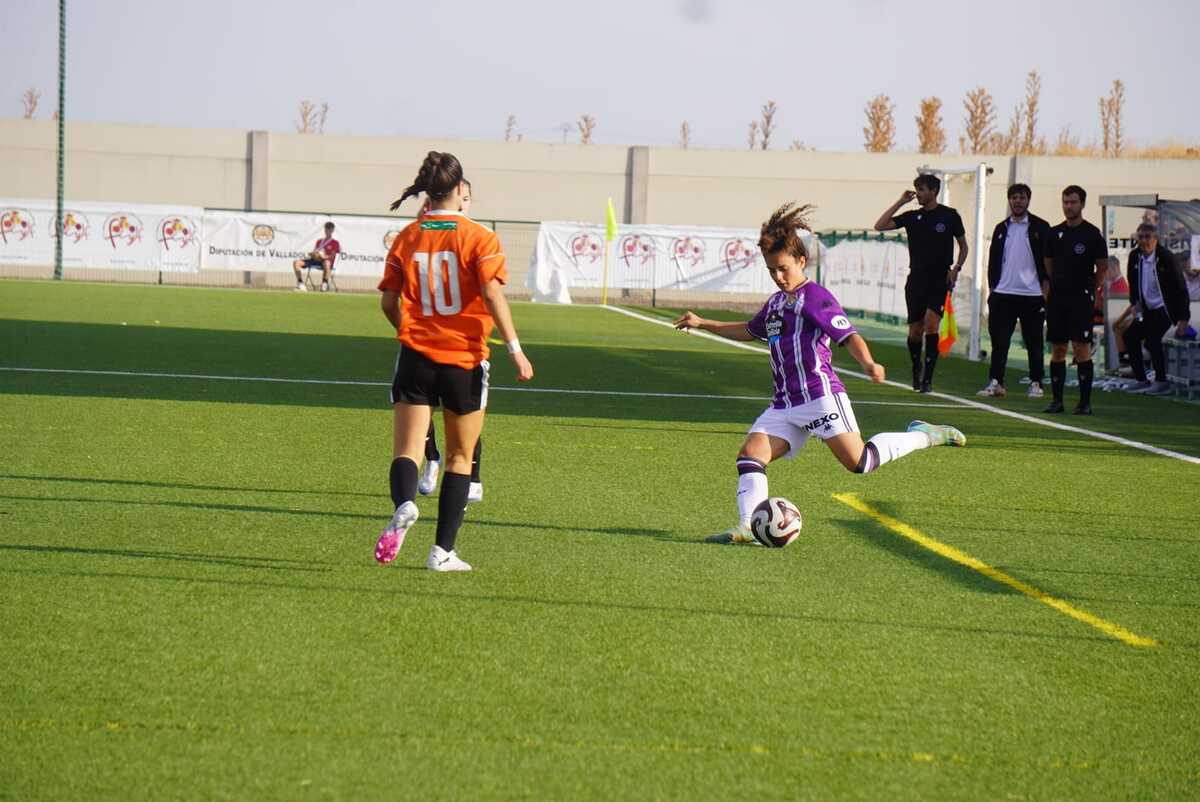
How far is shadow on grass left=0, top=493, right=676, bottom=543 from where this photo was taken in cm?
804

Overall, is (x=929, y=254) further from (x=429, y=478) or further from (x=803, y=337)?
(x=803, y=337)

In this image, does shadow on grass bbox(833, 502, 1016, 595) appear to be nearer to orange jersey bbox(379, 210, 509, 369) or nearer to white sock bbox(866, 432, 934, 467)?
white sock bbox(866, 432, 934, 467)

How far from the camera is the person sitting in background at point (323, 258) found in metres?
40.1

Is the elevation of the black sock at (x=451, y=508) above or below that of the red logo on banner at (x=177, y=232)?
below

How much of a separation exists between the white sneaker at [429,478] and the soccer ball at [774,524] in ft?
7.48

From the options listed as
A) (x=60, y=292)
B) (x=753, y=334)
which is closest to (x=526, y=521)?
(x=753, y=334)

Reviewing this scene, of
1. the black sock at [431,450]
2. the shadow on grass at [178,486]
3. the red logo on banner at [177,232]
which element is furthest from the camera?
the red logo on banner at [177,232]

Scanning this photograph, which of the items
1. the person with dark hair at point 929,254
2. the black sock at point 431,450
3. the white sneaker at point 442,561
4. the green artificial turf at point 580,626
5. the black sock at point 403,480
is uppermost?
the person with dark hair at point 929,254

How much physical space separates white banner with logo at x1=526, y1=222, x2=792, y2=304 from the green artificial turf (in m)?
29.5

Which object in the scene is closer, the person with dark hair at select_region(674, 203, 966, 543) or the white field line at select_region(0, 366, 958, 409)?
the person with dark hair at select_region(674, 203, 966, 543)

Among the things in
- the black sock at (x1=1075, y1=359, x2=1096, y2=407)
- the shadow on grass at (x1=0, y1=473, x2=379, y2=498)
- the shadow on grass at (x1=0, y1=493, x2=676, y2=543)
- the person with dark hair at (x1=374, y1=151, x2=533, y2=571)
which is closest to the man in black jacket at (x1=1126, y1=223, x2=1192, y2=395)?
the black sock at (x1=1075, y1=359, x2=1096, y2=407)

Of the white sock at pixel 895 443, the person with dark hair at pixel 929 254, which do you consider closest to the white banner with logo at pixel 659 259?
the person with dark hair at pixel 929 254

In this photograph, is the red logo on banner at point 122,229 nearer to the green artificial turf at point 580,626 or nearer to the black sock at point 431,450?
the green artificial turf at point 580,626

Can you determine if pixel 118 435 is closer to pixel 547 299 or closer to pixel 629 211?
pixel 547 299
